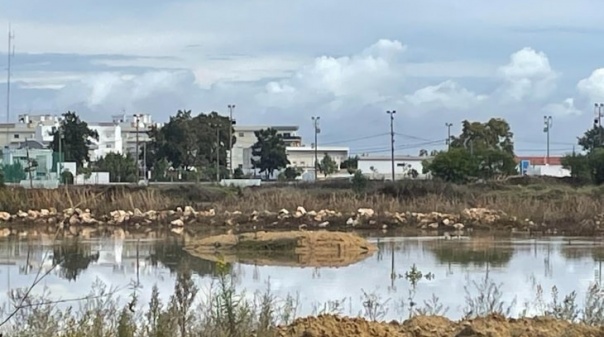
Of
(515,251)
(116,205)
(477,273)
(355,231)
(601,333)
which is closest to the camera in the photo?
(601,333)

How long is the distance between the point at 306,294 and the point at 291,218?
72.6ft

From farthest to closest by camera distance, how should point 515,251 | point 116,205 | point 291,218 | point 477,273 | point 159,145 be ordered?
point 159,145
point 116,205
point 291,218
point 515,251
point 477,273

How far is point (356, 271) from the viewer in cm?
2305

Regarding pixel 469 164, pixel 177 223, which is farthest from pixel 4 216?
pixel 469 164

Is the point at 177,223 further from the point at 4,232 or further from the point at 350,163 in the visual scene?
the point at 350,163

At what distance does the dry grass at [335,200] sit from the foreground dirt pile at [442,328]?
96.1 feet

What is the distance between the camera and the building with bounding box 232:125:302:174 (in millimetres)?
113438

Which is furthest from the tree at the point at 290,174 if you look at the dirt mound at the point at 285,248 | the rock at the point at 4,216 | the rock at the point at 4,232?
the dirt mound at the point at 285,248

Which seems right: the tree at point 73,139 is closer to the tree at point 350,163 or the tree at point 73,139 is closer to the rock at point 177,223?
the tree at point 350,163

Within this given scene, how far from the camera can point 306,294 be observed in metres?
18.5

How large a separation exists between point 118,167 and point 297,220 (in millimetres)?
54635

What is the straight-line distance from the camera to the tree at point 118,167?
90.1 m

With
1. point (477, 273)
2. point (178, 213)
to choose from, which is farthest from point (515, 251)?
point (178, 213)

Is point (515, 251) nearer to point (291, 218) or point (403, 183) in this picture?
point (291, 218)
